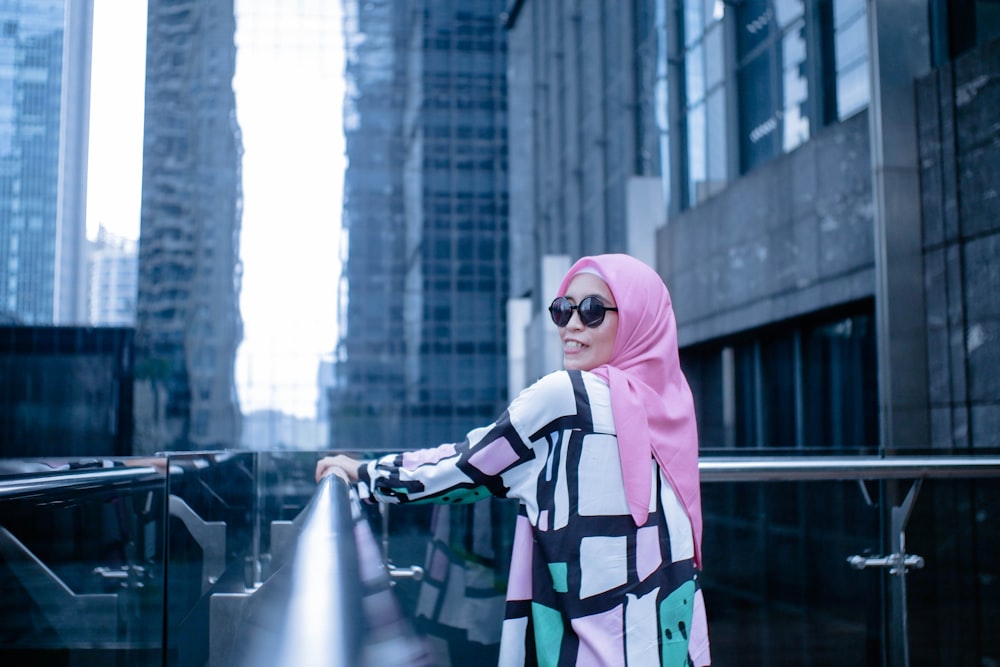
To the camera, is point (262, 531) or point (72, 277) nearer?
point (262, 531)

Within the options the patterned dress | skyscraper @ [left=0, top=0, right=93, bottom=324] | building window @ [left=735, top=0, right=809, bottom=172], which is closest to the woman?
the patterned dress

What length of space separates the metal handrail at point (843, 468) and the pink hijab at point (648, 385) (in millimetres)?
1392

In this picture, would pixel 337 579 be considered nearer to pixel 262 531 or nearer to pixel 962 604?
pixel 262 531

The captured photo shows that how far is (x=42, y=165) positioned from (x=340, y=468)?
25.5 metres

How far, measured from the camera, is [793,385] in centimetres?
1327

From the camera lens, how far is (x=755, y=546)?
4.39 m

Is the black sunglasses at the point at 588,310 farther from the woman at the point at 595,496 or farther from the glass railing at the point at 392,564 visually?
the glass railing at the point at 392,564

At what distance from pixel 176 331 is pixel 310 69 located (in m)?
19.8

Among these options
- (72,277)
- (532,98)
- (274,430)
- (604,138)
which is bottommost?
(274,430)

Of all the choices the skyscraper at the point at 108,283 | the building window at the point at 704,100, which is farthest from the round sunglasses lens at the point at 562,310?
the skyscraper at the point at 108,283

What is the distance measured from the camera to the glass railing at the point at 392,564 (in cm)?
119

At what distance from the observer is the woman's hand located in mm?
2154

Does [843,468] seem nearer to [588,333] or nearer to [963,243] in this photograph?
[588,333]

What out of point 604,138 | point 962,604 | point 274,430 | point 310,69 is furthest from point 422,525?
point 310,69
